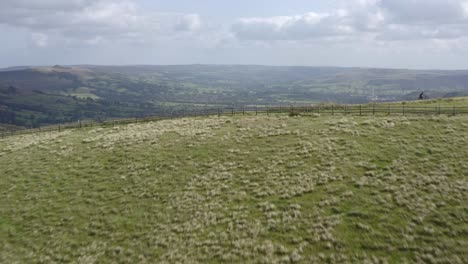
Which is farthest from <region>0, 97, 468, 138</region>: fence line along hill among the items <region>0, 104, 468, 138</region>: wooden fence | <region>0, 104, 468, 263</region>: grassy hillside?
<region>0, 104, 468, 263</region>: grassy hillside

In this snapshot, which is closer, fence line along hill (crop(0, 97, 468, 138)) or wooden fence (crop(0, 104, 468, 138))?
wooden fence (crop(0, 104, 468, 138))

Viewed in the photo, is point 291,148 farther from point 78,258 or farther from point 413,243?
point 78,258

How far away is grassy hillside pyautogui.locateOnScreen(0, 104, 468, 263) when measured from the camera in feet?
67.8

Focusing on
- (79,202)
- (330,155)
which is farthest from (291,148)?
(79,202)

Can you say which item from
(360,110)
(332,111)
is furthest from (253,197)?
(360,110)

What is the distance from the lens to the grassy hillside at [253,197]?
67.8 feet

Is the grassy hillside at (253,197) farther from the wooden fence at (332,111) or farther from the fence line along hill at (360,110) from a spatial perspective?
the fence line along hill at (360,110)

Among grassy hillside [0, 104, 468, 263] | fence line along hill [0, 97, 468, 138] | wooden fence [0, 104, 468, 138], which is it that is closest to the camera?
grassy hillside [0, 104, 468, 263]

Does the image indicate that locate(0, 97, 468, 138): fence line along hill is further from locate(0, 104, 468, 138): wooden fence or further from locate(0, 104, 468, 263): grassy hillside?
locate(0, 104, 468, 263): grassy hillside

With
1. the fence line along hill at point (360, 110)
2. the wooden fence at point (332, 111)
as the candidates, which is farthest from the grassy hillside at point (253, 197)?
the fence line along hill at point (360, 110)

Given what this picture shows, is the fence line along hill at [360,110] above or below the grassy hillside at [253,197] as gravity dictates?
above

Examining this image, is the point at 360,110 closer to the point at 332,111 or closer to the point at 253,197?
the point at 332,111

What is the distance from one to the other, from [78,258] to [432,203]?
2308 centimetres

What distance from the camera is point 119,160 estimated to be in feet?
125
